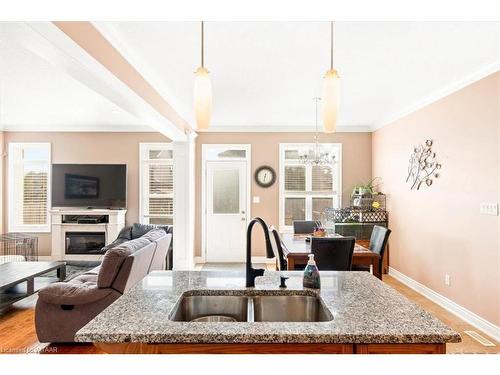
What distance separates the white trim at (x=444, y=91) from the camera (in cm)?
304

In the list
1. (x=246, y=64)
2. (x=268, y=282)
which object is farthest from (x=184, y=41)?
(x=268, y=282)

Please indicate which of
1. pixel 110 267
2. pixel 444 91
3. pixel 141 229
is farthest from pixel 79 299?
pixel 444 91

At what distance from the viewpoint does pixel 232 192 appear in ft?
20.2

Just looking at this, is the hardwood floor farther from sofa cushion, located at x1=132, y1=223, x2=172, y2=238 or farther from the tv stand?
the tv stand

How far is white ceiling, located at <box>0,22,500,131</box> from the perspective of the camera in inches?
97.0

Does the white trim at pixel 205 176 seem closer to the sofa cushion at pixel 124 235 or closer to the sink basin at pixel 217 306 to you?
the sofa cushion at pixel 124 235

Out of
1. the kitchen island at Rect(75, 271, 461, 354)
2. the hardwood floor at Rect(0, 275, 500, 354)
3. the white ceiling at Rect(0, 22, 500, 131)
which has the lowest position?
the hardwood floor at Rect(0, 275, 500, 354)

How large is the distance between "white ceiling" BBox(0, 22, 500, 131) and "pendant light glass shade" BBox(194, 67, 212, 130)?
997 millimetres

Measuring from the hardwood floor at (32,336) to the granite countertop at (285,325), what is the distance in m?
1.57

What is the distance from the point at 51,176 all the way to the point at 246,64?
4.79 metres

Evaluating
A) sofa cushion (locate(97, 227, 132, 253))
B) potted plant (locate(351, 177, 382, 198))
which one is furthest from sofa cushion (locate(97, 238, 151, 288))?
potted plant (locate(351, 177, 382, 198))

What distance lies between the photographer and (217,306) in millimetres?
1517

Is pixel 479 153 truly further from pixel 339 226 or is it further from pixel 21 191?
pixel 21 191

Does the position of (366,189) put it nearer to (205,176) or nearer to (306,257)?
(205,176)
